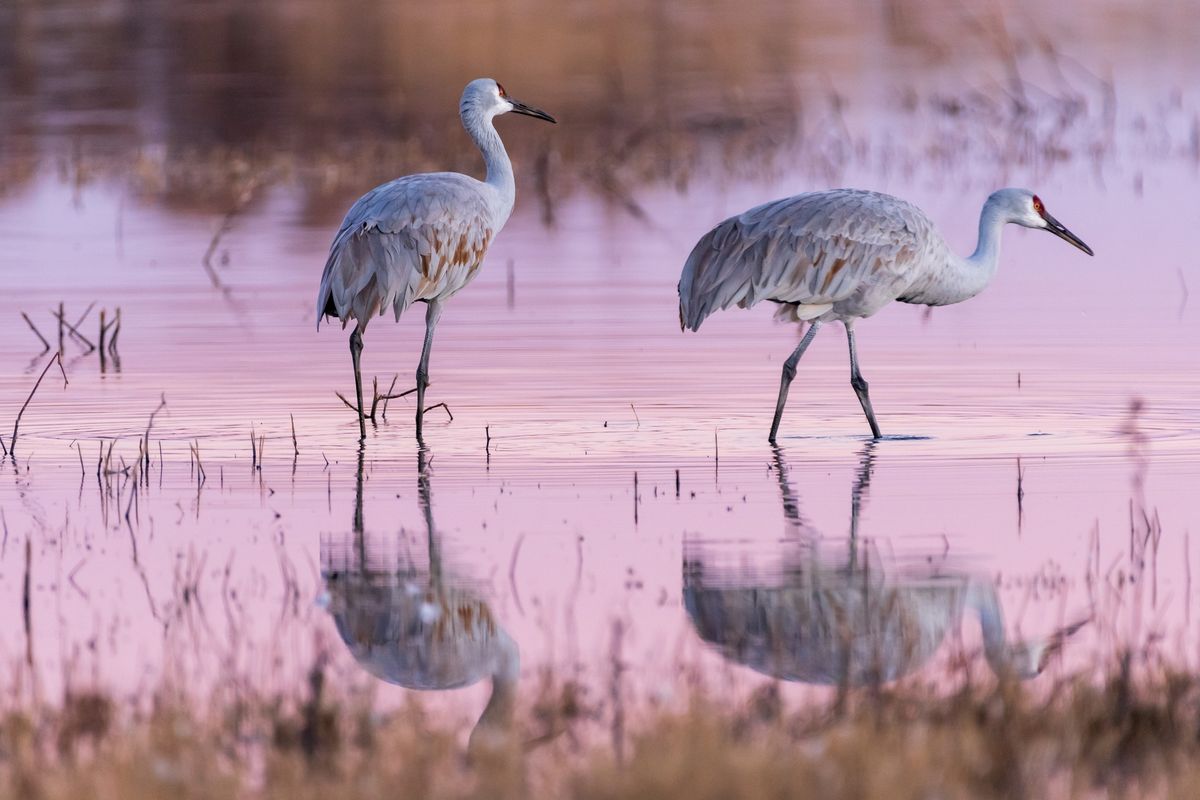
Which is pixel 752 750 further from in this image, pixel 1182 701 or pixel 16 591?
pixel 16 591

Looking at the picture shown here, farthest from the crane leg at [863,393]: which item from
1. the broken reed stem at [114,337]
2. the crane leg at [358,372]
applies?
the broken reed stem at [114,337]

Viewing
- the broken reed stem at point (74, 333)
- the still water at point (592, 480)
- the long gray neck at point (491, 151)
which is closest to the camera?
the still water at point (592, 480)

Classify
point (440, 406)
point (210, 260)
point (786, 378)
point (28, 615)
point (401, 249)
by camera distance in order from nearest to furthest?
point (28, 615) → point (786, 378) → point (401, 249) → point (440, 406) → point (210, 260)

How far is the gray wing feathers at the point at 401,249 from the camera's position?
12.3 m

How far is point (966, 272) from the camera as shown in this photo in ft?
41.2

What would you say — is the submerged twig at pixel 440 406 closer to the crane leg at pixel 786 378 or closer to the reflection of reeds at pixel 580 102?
the crane leg at pixel 786 378

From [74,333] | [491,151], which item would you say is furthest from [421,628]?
[74,333]

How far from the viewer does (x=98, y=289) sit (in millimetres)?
18078

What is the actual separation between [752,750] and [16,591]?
11.8 ft

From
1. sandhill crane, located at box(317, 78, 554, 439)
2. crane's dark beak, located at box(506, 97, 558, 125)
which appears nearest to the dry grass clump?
sandhill crane, located at box(317, 78, 554, 439)

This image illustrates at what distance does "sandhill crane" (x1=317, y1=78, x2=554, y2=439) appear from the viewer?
40.3ft

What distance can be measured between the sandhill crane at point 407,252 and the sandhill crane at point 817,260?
127cm

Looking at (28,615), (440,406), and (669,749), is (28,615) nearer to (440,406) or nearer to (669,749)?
(669,749)

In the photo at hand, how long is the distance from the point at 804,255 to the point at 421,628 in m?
5.00
